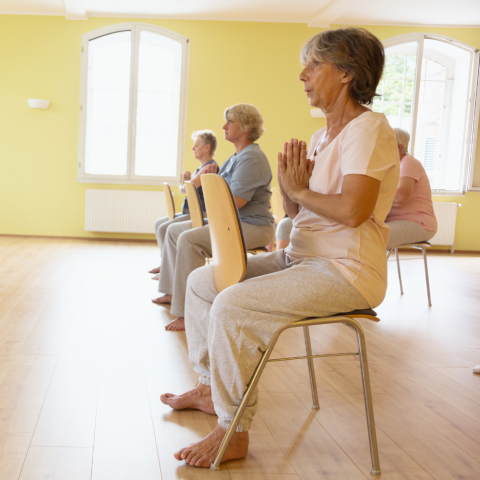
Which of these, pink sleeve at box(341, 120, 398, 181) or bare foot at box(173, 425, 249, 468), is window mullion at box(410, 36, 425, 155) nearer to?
pink sleeve at box(341, 120, 398, 181)

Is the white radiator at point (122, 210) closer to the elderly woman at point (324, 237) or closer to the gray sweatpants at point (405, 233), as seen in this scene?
the gray sweatpants at point (405, 233)

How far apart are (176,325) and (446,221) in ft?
17.8

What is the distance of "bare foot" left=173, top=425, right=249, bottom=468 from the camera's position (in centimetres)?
140

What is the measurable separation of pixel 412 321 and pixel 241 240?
2.16 meters

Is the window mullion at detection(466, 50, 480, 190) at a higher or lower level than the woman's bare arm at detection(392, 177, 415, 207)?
higher

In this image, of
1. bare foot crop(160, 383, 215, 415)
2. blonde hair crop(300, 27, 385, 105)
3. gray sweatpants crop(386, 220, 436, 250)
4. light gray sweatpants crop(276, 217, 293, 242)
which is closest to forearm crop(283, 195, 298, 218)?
blonde hair crop(300, 27, 385, 105)

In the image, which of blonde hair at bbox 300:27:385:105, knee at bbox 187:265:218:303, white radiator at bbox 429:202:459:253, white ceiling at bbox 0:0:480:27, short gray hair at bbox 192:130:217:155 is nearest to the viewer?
blonde hair at bbox 300:27:385:105

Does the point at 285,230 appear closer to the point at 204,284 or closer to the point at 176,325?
the point at 176,325

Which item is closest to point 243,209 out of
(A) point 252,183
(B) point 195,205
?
(A) point 252,183

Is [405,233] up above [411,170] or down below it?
below

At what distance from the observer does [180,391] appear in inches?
75.7

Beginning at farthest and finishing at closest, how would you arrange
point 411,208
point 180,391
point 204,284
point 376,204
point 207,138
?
point 207,138 < point 411,208 < point 180,391 < point 204,284 < point 376,204

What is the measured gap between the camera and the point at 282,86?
271 inches

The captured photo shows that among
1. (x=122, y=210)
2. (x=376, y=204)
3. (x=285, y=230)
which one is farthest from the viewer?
(x=122, y=210)
